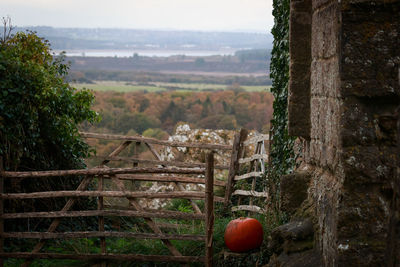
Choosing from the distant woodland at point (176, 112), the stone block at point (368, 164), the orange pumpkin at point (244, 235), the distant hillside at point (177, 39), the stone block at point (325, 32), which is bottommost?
the distant woodland at point (176, 112)

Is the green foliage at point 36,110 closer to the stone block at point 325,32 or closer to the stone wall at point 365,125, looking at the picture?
the stone block at point 325,32

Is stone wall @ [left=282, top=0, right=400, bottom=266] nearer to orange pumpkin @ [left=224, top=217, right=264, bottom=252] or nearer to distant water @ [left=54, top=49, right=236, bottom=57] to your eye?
orange pumpkin @ [left=224, top=217, right=264, bottom=252]

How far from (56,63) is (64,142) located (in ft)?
5.60

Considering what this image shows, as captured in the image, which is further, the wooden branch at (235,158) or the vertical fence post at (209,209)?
the wooden branch at (235,158)

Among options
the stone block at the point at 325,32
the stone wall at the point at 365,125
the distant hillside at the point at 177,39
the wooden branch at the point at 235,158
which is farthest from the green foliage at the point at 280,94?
the distant hillside at the point at 177,39

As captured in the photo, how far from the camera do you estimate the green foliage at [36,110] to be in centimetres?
658

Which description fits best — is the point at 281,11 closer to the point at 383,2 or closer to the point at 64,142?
the point at 383,2

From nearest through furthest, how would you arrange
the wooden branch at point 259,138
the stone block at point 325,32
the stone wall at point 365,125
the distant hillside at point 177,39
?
the stone wall at point 365,125 → the stone block at point 325,32 → the wooden branch at point 259,138 → the distant hillside at point 177,39

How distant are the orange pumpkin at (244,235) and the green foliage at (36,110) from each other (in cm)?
319

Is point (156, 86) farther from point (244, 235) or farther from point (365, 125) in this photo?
point (365, 125)

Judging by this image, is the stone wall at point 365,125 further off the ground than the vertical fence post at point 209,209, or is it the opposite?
the stone wall at point 365,125

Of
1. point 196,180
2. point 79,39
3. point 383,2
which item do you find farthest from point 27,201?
point 79,39

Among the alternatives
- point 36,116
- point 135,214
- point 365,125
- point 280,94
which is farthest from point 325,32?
point 36,116

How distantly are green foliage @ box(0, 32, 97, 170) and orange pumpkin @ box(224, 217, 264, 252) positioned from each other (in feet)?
10.5
